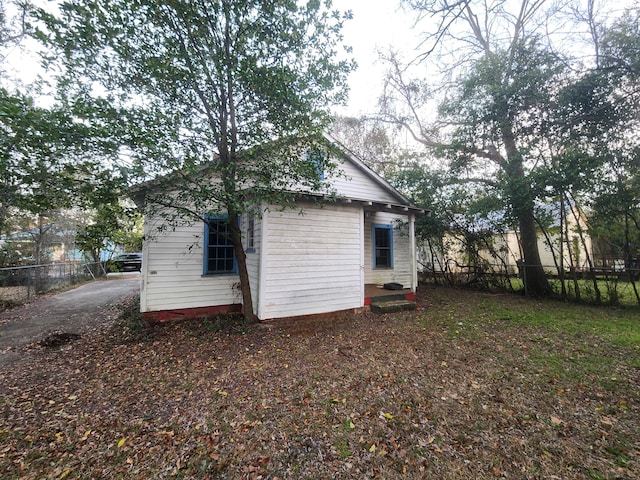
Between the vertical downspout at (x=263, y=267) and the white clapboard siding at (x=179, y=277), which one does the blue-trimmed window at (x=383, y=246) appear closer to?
the vertical downspout at (x=263, y=267)

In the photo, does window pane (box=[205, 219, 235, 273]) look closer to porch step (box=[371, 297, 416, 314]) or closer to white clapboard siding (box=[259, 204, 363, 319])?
white clapboard siding (box=[259, 204, 363, 319])

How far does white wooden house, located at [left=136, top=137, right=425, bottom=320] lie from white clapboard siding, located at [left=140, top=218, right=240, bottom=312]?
2 cm

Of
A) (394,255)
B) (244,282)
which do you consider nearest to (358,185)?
(394,255)

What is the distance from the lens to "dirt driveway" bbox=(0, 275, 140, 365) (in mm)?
5066

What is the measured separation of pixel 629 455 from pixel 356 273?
4991 millimetres

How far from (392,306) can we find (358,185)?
14.2ft

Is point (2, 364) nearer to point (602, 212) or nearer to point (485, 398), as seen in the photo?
point (485, 398)

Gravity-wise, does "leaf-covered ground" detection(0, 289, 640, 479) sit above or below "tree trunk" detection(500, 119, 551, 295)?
below

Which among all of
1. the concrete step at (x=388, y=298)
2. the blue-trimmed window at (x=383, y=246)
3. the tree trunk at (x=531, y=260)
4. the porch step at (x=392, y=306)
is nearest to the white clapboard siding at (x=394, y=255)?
the blue-trimmed window at (x=383, y=246)

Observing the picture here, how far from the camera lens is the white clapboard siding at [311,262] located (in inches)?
227

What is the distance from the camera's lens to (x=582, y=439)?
8.02 feet

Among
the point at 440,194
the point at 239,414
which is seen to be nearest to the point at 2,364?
the point at 239,414

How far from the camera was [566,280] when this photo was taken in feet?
29.0

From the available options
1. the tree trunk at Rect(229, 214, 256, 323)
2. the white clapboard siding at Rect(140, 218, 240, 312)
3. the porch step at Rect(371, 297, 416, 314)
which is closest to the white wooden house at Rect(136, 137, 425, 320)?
the white clapboard siding at Rect(140, 218, 240, 312)
